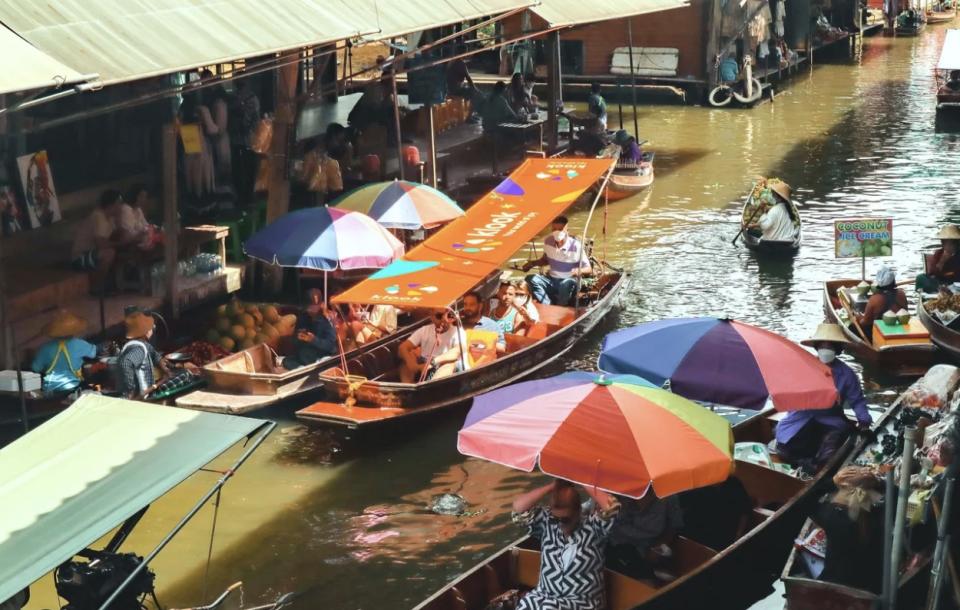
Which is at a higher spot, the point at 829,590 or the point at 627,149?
the point at 627,149

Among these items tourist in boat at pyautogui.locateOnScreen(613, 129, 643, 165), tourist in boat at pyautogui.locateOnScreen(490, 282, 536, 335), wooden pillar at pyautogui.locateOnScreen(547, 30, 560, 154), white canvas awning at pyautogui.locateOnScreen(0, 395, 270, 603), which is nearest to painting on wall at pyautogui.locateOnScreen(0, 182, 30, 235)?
tourist in boat at pyautogui.locateOnScreen(490, 282, 536, 335)

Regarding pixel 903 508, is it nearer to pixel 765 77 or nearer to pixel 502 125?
pixel 502 125

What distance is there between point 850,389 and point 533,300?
5.72 metres

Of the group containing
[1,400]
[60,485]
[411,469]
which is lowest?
[411,469]

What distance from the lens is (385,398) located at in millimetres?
13156

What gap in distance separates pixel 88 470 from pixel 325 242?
6347mm

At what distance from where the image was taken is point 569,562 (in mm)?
8648

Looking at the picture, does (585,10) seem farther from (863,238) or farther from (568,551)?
(568,551)

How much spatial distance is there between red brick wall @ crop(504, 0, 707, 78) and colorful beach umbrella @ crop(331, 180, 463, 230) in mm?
18354

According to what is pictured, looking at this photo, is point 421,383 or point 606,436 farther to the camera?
point 421,383

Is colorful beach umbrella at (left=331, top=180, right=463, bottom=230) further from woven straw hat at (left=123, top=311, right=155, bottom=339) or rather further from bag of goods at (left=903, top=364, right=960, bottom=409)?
bag of goods at (left=903, top=364, right=960, bottom=409)

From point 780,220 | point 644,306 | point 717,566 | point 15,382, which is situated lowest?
point 644,306

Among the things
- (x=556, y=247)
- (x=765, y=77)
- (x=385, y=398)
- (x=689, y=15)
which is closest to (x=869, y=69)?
(x=765, y=77)

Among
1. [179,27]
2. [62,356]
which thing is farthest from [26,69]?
[62,356]
